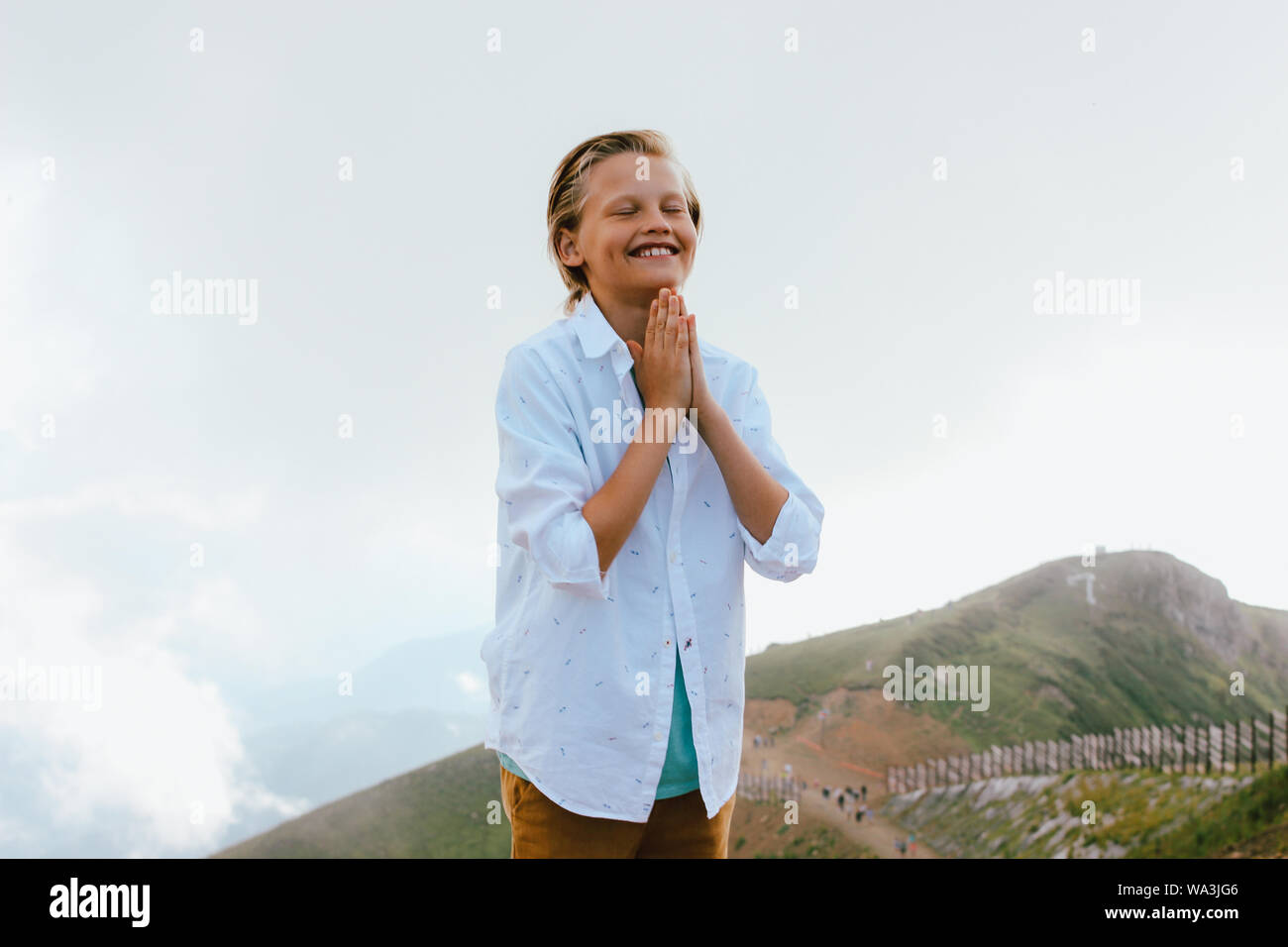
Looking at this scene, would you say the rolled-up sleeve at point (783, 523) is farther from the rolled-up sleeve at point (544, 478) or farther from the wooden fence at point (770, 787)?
the wooden fence at point (770, 787)

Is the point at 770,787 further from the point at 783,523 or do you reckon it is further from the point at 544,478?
the point at 544,478

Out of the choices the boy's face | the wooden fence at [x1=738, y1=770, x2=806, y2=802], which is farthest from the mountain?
the boy's face

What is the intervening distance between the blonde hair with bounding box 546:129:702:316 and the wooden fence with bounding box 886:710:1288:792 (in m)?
18.0

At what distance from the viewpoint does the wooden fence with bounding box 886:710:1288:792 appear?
54.4 ft

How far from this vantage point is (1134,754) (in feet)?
61.4

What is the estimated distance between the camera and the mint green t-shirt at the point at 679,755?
272cm

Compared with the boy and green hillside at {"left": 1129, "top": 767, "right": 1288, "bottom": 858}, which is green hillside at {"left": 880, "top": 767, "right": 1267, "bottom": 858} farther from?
the boy

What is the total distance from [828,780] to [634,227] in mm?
21903

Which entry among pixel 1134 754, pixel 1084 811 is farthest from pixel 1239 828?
pixel 1134 754

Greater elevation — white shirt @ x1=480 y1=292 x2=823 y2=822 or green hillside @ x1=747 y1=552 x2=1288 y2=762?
white shirt @ x1=480 y1=292 x2=823 y2=822

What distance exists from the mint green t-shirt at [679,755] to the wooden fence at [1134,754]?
58.1 ft

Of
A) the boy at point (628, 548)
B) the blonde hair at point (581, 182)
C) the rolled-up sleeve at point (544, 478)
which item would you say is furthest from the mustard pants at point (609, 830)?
the blonde hair at point (581, 182)
